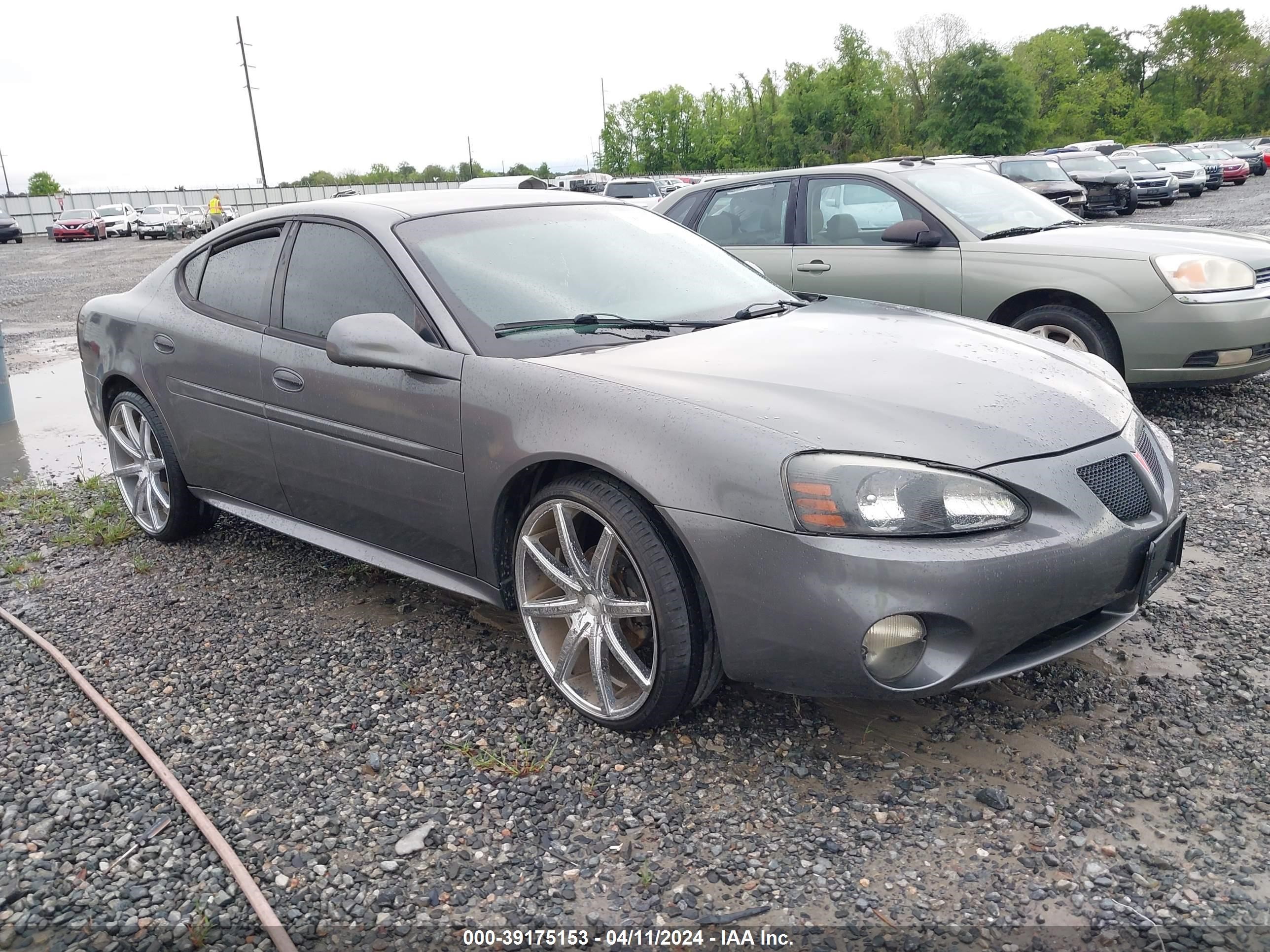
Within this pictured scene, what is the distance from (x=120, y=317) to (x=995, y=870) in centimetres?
436

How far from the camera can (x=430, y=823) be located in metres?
2.67

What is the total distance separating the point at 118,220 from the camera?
42344mm

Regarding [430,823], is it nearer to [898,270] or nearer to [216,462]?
[216,462]

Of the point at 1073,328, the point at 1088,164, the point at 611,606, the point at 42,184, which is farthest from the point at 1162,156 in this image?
the point at 42,184

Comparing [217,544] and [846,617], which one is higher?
[846,617]

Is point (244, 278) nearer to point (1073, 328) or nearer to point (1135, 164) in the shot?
point (1073, 328)

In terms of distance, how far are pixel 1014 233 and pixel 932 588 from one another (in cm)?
473

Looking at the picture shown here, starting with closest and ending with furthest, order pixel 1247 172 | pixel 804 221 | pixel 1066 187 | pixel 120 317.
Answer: pixel 120 317
pixel 804 221
pixel 1066 187
pixel 1247 172

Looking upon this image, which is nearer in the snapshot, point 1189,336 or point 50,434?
point 1189,336

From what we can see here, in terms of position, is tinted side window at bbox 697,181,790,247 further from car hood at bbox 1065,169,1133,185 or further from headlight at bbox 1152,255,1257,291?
car hood at bbox 1065,169,1133,185

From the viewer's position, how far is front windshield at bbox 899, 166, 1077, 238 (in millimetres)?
6586

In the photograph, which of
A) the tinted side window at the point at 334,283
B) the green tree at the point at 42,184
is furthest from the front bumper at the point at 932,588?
the green tree at the point at 42,184

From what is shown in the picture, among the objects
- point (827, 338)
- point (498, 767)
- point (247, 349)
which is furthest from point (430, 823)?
point (247, 349)

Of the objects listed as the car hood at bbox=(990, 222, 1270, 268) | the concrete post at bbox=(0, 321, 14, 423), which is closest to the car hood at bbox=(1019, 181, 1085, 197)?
the car hood at bbox=(990, 222, 1270, 268)
